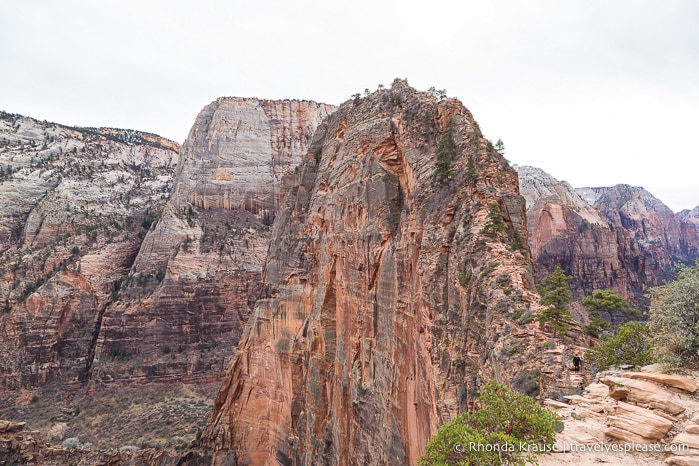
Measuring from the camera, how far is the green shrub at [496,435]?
23.3 feet

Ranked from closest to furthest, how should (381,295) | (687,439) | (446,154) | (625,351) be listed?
(687,439) → (625,351) → (446,154) → (381,295)

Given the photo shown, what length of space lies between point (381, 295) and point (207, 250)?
5653 cm

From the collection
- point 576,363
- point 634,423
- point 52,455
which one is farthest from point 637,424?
point 52,455

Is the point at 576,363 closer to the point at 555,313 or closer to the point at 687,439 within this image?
the point at 555,313

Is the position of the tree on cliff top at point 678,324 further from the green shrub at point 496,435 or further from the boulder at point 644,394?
the green shrub at point 496,435

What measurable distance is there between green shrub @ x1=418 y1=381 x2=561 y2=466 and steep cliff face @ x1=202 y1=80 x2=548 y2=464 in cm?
522

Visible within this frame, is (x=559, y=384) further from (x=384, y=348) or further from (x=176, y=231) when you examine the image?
(x=176, y=231)

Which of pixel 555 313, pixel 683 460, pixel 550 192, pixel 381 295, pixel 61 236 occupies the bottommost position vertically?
pixel 683 460

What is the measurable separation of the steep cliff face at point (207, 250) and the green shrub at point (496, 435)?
61.1 metres

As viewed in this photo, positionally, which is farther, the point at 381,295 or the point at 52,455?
the point at 52,455

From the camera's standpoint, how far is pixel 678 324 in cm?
1025

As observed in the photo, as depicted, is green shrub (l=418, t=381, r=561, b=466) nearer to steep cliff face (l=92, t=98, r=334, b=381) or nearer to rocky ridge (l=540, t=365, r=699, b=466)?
rocky ridge (l=540, t=365, r=699, b=466)

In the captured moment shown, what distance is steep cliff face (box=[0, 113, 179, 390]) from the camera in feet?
202

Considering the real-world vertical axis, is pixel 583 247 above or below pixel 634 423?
above
